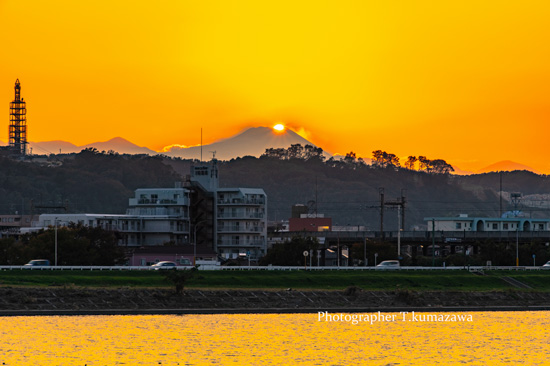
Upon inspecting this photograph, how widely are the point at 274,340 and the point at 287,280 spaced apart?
36.0 metres

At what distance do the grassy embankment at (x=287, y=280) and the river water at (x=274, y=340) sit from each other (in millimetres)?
12748

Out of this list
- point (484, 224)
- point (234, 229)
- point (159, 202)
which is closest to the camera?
point (234, 229)

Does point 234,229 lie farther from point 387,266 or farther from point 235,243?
point 387,266

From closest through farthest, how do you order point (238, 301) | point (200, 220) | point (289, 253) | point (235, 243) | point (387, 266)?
1. point (238, 301)
2. point (387, 266)
3. point (289, 253)
4. point (235, 243)
5. point (200, 220)

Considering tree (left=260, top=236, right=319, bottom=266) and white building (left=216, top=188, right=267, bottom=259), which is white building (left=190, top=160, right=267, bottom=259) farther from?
tree (left=260, top=236, right=319, bottom=266)

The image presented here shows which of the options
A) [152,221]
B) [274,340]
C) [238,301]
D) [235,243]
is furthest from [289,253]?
[274,340]

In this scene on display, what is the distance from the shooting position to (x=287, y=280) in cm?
10500

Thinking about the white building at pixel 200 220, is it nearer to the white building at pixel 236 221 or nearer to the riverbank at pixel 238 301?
the white building at pixel 236 221

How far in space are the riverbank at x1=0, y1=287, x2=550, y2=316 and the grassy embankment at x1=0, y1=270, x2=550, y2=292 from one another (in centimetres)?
357

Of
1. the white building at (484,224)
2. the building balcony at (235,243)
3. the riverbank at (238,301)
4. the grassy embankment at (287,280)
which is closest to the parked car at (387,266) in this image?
the grassy embankment at (287,280)

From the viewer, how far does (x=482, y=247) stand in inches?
5969

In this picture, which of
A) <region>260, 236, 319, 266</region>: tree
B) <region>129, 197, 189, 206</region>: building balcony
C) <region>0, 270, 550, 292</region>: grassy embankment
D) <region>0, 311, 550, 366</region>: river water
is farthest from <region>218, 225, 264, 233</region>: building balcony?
<region>0, 311, 550, 366</region>: river water

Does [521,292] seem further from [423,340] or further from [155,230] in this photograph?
[155,230]

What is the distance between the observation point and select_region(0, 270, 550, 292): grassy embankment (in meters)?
96.3
